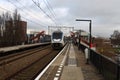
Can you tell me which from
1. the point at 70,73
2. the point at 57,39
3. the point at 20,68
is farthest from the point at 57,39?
the point at 70,73

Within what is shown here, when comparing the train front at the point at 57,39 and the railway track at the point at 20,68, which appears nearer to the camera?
the railway track at the point at 20,68

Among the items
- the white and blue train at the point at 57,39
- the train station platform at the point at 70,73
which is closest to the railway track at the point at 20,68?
the train station platform at the point at 70,73

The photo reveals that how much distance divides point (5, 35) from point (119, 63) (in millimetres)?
79969

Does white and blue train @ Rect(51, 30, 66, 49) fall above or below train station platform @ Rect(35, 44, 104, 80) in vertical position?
above

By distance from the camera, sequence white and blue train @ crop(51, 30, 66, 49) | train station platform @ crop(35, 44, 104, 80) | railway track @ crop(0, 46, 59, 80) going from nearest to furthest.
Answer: train station platform @ crop(35, 44, 104, 80)
railway track @ crop(0, 46, 59, 80)
white and blue train @ crop(51, 30, 66, 49)

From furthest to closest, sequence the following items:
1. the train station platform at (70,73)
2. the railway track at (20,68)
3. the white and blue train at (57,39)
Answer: the white and blue train at (57,39)
the railway track at (20,68)
the train station platform at (70,73)

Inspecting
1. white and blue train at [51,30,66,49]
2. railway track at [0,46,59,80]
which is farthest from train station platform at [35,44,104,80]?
white and blue train at [51,30,66,49]

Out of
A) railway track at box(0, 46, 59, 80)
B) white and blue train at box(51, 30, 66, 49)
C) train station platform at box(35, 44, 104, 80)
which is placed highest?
white and blue train at box(51, 30, 66, 49)

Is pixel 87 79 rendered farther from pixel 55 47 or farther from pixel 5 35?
pixel 5 35

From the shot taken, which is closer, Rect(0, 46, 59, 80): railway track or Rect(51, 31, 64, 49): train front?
Rect(0, 46, 59, 80): railway track

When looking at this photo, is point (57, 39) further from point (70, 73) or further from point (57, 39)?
point (70, 73)

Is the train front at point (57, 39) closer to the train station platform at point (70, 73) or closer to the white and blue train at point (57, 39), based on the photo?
the white and blue train at point (57, 39)

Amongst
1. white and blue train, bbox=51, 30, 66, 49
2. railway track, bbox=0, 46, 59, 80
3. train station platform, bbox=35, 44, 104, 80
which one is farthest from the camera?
white and blue train, bbox=51, 30, 66, 49

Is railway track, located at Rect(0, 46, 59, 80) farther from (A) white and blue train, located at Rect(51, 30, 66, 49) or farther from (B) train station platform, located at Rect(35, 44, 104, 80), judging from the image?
(A) white and blue train, located at Rect(51, 30, 66, 49)
